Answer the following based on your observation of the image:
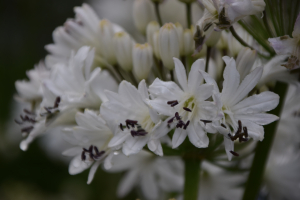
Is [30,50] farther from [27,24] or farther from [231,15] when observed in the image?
[231,15]

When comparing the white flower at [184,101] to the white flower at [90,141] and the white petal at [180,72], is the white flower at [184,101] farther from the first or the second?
the white flower at [90,141]

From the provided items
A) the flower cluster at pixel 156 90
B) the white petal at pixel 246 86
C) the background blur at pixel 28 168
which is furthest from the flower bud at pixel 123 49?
the background blur at pixel 28 168

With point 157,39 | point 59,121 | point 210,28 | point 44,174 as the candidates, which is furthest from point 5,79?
point 210,28

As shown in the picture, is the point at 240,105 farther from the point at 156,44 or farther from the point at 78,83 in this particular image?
the point at 78,83

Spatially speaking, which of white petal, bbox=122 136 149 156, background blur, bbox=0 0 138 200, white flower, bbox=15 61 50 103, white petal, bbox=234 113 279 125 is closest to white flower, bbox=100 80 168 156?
white petal, bbox=122 136 149 156

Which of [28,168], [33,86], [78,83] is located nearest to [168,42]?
[78,83]

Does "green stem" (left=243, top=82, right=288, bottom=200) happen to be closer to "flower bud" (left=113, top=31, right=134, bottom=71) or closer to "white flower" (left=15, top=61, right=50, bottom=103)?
"flower bud" (left=113, top=31, right=134, bottom=71)
